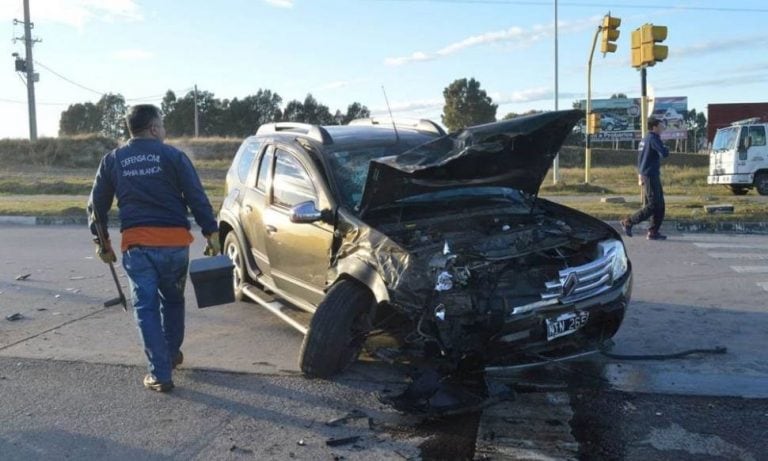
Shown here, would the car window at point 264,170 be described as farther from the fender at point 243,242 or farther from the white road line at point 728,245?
the white road line at point 728,245

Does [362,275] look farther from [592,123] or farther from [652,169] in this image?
[592,123]

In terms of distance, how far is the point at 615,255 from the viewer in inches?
191

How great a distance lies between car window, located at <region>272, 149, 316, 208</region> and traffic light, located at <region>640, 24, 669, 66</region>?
10891mm

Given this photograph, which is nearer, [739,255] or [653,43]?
[739,255]

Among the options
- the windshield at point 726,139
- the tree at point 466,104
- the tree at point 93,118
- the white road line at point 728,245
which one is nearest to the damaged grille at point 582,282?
the white road line at point 728,245

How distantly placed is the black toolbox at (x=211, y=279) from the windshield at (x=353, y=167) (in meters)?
1.00

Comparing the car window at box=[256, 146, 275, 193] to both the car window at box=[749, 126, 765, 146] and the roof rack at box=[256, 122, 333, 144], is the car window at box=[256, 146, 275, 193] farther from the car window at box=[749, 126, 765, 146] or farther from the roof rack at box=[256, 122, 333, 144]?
the car window at box=[749, 126, 765, 146]

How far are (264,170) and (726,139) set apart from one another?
20.8 meters

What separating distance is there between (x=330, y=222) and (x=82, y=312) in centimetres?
340

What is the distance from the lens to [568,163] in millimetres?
51969

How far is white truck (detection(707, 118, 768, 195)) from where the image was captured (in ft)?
71.2

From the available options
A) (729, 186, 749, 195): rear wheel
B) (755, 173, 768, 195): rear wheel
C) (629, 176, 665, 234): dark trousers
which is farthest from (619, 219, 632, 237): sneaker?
(729, 186, 749, 195): rear wheel

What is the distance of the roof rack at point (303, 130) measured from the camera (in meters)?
5.87

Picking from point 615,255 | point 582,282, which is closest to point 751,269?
point 615,255
